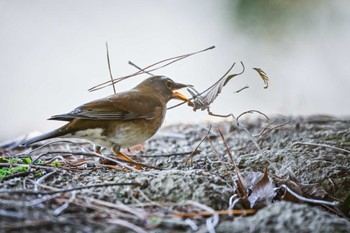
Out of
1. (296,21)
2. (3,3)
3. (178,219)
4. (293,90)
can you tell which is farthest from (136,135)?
(3,3)

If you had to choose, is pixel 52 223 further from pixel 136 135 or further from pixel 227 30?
pixel 227 30

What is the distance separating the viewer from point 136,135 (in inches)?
176

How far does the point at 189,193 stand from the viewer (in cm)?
290

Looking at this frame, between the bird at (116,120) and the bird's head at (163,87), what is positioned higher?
the bird's head at (163,87)

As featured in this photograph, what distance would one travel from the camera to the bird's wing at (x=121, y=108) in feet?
13.8

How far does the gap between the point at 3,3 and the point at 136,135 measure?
8503 mm

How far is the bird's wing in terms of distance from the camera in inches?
165

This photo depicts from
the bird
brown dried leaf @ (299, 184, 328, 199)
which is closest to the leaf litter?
brown dried leaf @ (299, 184, 328, 199)

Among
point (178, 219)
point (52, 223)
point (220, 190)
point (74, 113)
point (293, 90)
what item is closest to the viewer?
point (52, 223)

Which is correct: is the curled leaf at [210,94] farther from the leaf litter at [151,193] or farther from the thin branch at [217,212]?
the thin branch at [217,212]

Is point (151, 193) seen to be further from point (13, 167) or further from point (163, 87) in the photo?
point (163, 87)

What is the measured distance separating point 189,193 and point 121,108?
1.73 meters

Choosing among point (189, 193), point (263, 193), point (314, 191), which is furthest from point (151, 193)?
point (314, 191)

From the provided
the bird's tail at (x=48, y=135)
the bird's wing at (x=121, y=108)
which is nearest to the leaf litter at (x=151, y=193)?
the bird's tail at (x=48, y=135)
